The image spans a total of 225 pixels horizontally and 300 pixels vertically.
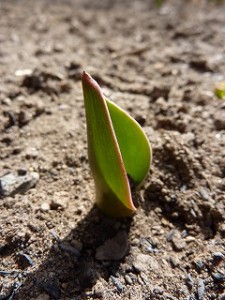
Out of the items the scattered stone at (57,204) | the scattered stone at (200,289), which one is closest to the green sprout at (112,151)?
the scattered stone at (57,204)

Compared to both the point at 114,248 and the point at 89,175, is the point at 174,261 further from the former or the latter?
the point at 89,175

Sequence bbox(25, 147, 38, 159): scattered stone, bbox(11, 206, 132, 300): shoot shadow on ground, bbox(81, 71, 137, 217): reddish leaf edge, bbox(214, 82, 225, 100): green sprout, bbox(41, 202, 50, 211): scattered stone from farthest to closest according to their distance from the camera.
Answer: bbox(214, 82, 225, 100): green sprout < bbox(25, 147, 38, 159): scattered stone < bbox(41, 202, 50, 211): scattered stone < bbox(11, 206, 132, 300): shoot shadow on ground < bbox(81, 71, 137, 217): reddish leaf edge

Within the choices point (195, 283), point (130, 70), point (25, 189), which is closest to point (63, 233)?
point (25, 189)

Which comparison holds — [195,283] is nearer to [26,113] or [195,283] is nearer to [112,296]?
[112,296]

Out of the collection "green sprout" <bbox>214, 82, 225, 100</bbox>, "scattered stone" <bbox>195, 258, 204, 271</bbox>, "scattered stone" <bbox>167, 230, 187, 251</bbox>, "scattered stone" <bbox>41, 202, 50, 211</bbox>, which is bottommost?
"scattered stone" <bbox>195, 258, 204, 271</bbox>

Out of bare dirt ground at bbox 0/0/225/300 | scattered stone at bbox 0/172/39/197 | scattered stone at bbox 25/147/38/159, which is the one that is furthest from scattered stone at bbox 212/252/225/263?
scattered stone at bbox 25/147/38/159

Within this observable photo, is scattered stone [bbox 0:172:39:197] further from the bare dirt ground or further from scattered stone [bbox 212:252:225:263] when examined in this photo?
scattered stone [bbox 212:252:225:263]

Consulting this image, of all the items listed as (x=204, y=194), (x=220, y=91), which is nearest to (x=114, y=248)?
(x=204, y=194)

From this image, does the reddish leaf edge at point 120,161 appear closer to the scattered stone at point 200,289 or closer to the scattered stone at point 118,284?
the scattered stone at point 118,284
